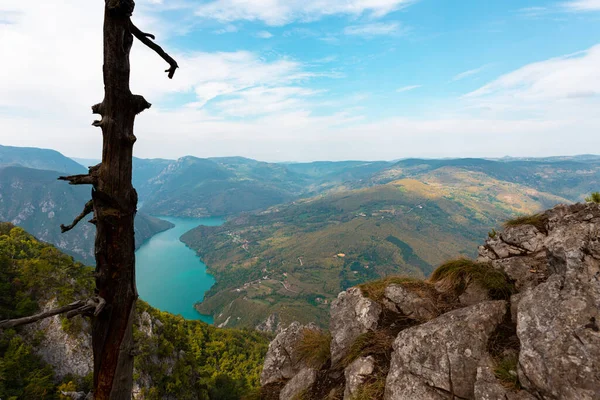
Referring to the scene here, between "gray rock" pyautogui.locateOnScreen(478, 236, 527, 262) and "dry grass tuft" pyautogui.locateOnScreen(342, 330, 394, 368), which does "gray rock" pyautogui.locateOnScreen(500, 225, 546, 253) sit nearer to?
"gray rock" pyautogui.locateOnScreen(478, 236, 527, 262)

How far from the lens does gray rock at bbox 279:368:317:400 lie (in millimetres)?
7535

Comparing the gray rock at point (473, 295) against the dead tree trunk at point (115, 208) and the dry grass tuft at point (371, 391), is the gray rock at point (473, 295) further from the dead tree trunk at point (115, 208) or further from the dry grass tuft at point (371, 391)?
the dead tree trunk at point (115, 208)

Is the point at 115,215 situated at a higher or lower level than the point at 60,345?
higher

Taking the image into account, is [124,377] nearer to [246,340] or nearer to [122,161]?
[122,161]

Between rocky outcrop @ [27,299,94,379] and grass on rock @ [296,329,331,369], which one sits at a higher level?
grass on rock @ [296,329,331,369]

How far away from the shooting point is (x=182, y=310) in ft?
523

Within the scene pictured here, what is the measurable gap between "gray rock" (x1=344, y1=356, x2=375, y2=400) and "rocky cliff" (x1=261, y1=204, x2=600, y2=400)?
0.08 ft

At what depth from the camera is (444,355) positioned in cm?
555

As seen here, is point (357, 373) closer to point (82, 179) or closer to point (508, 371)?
point (508, 371)

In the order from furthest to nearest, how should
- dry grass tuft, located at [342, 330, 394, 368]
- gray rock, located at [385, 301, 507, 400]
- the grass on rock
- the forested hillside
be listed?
1. the forested hillside
2. the grass on rock
3. dry grass tuft, located at [342, 330, 394, 368]
4. gray rock, located at [385, 301, 507, 400]

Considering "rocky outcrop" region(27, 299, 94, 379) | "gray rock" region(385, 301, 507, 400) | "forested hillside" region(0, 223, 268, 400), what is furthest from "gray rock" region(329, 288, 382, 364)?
"rocky outcrop" region(27, 299, 94, 379)

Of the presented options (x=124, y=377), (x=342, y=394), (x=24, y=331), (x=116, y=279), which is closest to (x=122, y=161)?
(x=116, y=279)

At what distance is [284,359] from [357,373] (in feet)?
14.8

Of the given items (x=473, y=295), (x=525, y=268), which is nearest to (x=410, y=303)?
(x=473, y=295)
